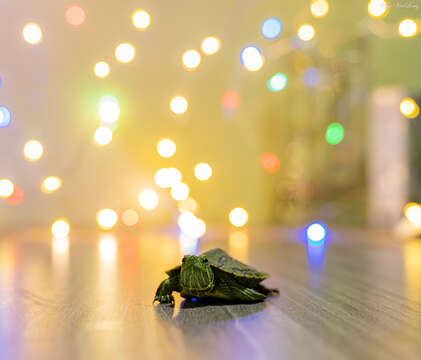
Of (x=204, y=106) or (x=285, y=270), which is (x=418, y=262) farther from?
(x=204, y=106)

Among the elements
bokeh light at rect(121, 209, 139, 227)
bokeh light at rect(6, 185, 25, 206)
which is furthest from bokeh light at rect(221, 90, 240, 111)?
bokeh light at rect(6, 185, 25, 206)

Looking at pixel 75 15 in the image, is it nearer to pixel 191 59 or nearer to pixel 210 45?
pixel 191 59

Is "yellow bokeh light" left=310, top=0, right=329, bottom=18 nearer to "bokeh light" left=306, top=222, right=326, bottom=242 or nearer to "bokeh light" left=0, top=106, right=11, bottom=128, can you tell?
"bokeh light" left=306, top=222, right=326, bottom=242

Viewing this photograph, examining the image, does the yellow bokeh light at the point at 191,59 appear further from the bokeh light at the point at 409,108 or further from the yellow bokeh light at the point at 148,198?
the bokeh light at the point at 409,108

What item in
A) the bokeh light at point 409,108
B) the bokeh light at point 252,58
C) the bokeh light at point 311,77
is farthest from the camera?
the bokeh light at point 311,77

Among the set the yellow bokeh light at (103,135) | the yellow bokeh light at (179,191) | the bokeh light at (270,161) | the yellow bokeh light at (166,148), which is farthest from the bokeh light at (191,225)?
the yellow bokeh light at (103,135)

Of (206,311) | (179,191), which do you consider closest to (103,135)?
(179,191)
